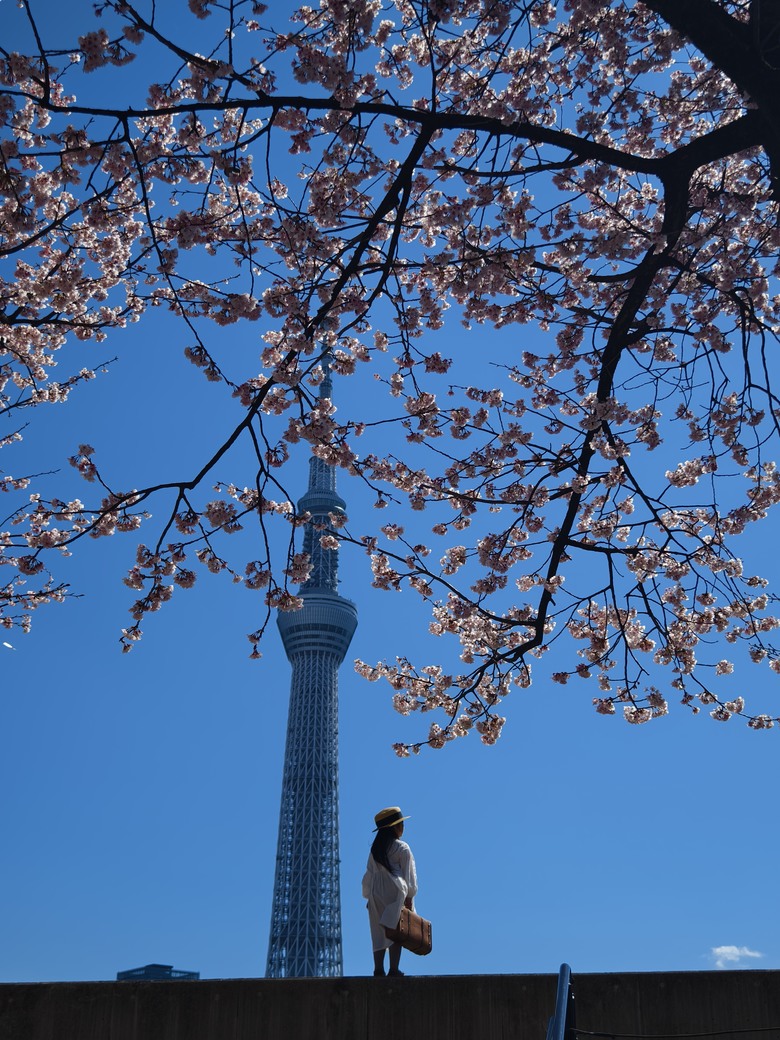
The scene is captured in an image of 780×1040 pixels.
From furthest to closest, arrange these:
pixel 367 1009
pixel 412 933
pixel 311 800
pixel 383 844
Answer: pixel 311 800 < pixel 383 844 < pixel 412 933 < pixel 367 1009

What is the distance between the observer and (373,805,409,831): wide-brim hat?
19.2 ft

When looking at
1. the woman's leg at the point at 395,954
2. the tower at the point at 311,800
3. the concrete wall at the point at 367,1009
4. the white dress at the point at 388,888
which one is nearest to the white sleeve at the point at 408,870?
the white dress at the point at 388,888

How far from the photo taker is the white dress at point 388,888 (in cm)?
550

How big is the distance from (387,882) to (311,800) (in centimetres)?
6212

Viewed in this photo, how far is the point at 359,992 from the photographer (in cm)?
447

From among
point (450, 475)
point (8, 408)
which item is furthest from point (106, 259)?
point (450, 475)

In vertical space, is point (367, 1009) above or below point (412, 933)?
below

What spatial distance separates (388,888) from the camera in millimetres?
5547

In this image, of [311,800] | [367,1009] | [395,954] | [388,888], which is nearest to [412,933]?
[395,954]

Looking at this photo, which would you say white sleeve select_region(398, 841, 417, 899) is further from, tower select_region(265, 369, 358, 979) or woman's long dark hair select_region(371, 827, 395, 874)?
tower select_region(265, 369, 358, 979)

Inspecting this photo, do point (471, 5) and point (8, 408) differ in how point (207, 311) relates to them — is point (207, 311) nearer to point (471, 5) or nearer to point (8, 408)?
point (8, 408)

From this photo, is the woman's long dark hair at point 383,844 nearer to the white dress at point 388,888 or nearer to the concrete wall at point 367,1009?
the white dress at point 388,888

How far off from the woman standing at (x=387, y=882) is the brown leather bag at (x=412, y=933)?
4 centimetres

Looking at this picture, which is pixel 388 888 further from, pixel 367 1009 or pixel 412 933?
pixel 367 1009
